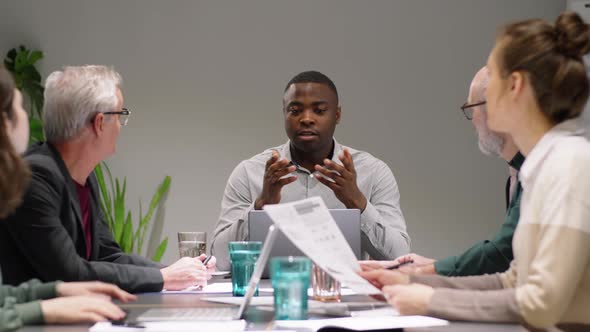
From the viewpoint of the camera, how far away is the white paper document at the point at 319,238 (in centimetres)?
159

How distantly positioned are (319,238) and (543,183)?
18.9 inches

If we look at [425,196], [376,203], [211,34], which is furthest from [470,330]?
[211,34]

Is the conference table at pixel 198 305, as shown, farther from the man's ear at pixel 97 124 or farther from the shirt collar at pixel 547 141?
the man's ear at pixel 97 124

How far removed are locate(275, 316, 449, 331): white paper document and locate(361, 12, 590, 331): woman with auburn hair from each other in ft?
0.08

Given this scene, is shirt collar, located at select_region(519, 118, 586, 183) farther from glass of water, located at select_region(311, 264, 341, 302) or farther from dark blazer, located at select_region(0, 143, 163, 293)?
dark blazer, located at select_region(0, 143, 163, 293)

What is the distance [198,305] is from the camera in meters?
1.94

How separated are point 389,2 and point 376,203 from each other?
1891mm

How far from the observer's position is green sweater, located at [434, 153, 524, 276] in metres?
2.37

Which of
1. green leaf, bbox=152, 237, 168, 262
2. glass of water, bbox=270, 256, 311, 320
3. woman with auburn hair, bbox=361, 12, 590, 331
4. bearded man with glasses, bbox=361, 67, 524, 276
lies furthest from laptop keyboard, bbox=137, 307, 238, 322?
green leaf, bbox=152, 237, 168, 262

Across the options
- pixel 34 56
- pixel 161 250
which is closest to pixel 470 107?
pixel 161 250

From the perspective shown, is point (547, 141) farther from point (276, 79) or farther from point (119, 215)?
point (119, 215)

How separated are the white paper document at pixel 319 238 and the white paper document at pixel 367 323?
64 mm

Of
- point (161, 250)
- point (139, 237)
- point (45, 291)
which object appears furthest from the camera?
point (139, 237)

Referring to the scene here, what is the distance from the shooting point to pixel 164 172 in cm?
501
